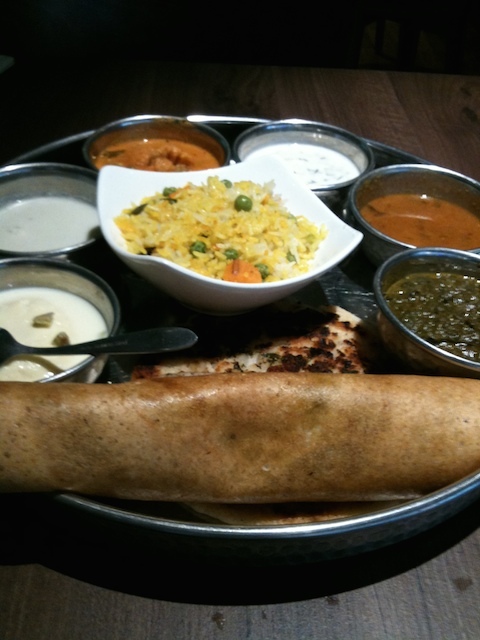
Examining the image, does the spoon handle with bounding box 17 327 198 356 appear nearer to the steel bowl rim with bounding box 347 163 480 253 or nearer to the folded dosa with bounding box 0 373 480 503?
the folded dosa with bounding box 0 373 480 503

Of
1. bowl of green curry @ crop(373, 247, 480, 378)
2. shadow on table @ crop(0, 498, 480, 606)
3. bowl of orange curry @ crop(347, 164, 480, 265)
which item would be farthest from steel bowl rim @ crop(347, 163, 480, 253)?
shadow on table @ crop(0, 498, 480, 606)

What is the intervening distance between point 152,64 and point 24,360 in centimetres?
311

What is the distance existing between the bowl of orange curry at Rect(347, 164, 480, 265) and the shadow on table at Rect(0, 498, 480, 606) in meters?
1.38

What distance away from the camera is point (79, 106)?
3.71 m

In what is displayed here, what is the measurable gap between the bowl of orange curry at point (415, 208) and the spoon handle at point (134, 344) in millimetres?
1072

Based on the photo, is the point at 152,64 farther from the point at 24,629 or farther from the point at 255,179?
the point at 24,629

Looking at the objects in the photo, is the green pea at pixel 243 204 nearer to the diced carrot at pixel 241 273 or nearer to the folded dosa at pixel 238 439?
the diced carrot at pixel 241 273

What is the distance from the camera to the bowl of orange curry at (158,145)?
304 cm

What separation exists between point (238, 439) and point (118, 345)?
55cm

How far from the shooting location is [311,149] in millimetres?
3332

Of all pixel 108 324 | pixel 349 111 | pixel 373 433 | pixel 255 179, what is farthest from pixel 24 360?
pixel 349 111

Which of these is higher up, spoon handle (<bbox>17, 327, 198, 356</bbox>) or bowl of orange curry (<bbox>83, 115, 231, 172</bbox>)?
bowl of orange curry (<bbox>83, 115, 231, 172</bbox>)

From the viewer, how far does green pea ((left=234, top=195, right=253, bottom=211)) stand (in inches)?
92.9

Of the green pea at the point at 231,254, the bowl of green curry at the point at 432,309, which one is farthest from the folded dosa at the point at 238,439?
the green pea at the point at 231,254
